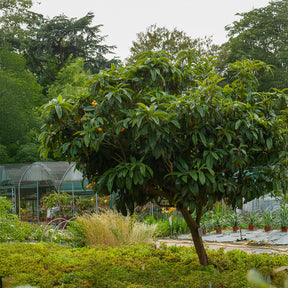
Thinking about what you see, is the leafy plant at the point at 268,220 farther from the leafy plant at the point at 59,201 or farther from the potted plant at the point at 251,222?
the leafy plant at the point at 59,201

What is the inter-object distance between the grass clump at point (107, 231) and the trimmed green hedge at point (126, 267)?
0.82 m

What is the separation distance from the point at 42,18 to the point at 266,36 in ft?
41.5

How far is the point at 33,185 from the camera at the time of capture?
14516 mm

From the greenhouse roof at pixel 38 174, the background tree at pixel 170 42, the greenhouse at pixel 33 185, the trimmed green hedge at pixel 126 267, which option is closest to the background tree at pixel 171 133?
the trimmed green hedge at pixel 126 267

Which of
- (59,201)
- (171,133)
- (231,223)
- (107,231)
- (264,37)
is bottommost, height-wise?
(231,223)

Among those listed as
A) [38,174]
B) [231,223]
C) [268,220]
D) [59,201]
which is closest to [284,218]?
[268,220]

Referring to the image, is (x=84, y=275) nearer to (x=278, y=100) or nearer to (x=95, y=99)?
(x=95, y=99)

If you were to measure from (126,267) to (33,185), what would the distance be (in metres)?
10.2

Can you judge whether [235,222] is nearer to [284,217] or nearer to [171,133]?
[284,217]

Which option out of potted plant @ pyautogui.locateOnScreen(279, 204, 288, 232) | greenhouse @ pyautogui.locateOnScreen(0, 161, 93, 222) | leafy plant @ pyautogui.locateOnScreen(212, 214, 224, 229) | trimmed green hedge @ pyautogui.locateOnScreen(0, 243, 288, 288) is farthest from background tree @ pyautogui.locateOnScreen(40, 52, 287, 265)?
greenhouse @ pyautogui.locateOnScreen(0, 161, 93, 222)

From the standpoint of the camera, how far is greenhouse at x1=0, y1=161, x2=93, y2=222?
13672 millimetres

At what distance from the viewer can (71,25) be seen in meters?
21.2

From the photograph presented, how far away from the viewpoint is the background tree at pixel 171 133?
3.59 meters

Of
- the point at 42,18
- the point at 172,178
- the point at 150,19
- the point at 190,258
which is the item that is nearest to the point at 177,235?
the point at 190,258
